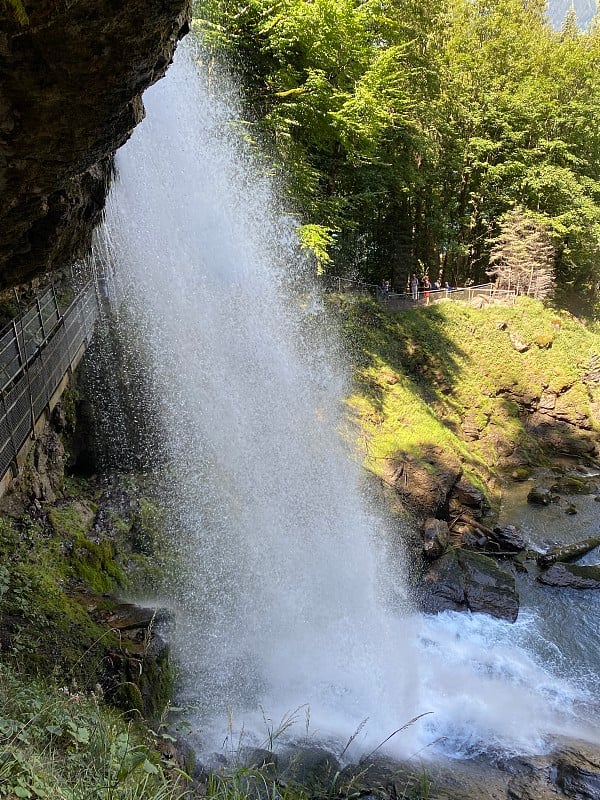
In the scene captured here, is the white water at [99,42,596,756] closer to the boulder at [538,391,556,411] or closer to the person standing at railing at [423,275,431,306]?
the person standing at railing at [423,275,431,306]

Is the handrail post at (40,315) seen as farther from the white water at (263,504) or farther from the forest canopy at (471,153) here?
the forest canopy at (471,153)

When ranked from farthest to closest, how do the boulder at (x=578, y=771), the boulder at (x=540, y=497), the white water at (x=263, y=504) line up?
1. the boulder at (x=540, y=497)
2. the white water at (x=263, y=504)
3. the boulder at (x=578, y=771)

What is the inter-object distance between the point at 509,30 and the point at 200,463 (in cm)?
2461

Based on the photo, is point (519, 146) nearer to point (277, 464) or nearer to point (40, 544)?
point (277, 464)

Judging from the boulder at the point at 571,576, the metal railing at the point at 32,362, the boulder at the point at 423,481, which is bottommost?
the boulder at the point at 571,576

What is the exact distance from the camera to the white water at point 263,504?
28.1 feet

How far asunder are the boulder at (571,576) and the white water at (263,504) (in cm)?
170

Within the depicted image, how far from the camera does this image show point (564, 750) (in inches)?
324

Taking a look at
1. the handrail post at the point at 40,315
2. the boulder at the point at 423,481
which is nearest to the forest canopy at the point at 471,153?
the boulder at the point at 423,481

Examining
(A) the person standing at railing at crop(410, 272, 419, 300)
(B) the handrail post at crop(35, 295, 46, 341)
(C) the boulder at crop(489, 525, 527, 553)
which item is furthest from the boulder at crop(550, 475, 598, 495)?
(B) the handrail post at crop(35, 295, 46, 341)

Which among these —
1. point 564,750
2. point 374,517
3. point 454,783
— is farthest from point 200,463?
point 564,750

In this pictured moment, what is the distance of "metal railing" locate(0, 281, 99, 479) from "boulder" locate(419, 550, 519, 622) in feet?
26.7

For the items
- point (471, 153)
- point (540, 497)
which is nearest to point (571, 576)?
point (540, 497)

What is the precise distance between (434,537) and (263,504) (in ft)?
13.3
